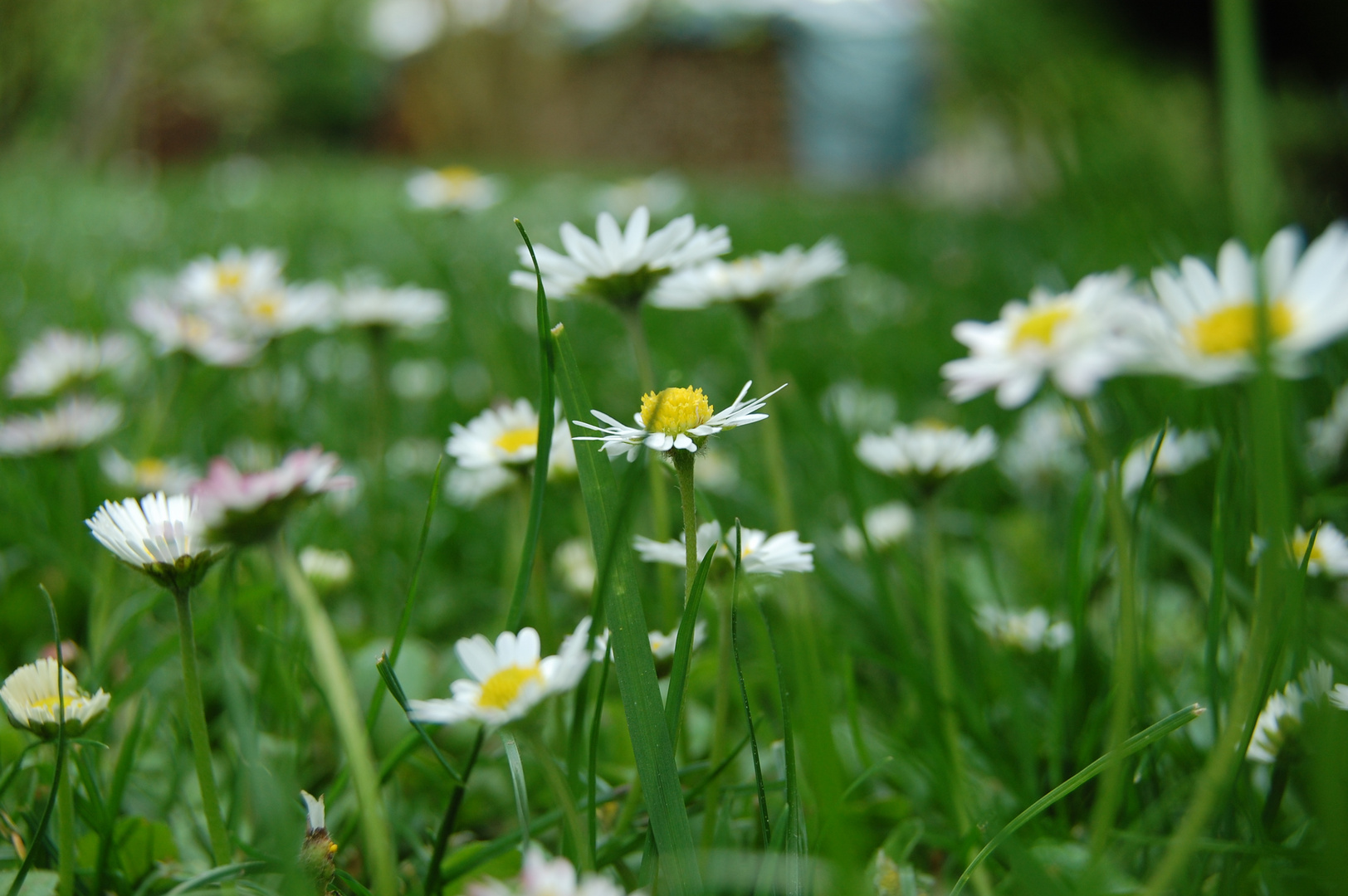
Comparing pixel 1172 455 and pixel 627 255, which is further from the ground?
pixel 627 255

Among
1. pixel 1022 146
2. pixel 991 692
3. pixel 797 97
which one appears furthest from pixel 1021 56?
pixel 797 97

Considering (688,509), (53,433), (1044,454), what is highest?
(688,509)

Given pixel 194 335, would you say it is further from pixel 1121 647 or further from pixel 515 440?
pixel 1121 647

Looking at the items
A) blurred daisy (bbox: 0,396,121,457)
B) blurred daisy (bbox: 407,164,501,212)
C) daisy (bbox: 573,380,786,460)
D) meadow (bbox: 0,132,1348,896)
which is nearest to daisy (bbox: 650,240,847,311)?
meadow (bbox: 0,132,1348,896)

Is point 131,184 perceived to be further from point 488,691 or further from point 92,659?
point 488,691

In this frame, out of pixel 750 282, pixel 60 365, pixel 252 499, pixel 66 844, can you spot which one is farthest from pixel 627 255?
pixel 60 365

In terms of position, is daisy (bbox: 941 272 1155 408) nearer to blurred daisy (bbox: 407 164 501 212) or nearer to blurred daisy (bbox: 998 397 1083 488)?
blurred daisy (bbox: 998 397 1083 488)
